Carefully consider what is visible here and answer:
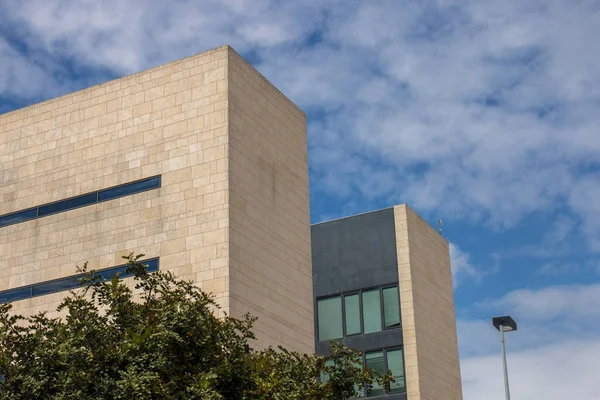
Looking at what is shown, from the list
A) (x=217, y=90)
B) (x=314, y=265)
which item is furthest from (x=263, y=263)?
(x=314, y=265)

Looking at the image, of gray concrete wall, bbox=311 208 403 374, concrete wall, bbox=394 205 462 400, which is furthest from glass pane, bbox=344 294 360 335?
concrete wall, bbox=394 205 462 400

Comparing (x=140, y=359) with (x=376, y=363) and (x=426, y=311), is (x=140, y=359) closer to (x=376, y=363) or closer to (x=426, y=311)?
(x=376, y=363)

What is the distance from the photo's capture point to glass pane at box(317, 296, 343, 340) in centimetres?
4803

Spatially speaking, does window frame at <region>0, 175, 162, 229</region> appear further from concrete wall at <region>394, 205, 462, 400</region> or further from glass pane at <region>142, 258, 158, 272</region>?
concrete wall at <region>394, 205, 462, 400</region>

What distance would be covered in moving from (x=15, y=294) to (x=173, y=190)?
26.6 ft

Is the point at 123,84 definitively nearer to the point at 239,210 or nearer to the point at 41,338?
the point at 239,210

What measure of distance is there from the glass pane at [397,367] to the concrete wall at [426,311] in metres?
0.32

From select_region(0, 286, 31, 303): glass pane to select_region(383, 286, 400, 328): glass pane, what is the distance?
61.2 ft

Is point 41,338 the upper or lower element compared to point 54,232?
lower

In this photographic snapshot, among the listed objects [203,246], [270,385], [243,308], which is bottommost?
[270,385]

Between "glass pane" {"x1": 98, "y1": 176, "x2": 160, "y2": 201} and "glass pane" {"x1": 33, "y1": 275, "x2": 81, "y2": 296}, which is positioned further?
"glass pane" {"x1": 33, "y1": 275, "x2": 81, "y2": 296}

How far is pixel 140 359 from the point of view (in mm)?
20531

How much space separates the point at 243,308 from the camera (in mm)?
32344

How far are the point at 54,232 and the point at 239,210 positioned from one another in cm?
816
